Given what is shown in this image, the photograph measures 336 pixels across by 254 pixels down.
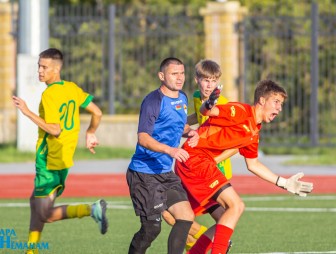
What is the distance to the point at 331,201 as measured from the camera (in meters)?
16.3

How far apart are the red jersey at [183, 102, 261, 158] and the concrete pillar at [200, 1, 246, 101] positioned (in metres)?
15.6

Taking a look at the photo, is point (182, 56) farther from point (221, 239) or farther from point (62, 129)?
point (221, 239)

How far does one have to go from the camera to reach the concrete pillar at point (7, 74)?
2670 cm

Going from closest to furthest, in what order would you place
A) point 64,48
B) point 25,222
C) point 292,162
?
point 25,222 < point 292,162 < point 64,48

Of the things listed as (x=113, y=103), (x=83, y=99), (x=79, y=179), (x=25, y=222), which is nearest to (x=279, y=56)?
(x=113, y=103)

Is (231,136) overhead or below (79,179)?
overhead

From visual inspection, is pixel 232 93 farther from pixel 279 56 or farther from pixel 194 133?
pixel 194 133

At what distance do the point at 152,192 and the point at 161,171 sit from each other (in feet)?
0.75

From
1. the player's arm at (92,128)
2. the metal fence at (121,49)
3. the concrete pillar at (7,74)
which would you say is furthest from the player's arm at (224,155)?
the concrete pillar at (7,74)

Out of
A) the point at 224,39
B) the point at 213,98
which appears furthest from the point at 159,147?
the point at 224,39

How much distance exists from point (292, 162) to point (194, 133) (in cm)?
1264

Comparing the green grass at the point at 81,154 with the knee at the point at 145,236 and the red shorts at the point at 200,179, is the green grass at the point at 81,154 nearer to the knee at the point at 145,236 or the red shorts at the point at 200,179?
the red shorts at the point at 200,179

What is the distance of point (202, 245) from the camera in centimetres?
1008

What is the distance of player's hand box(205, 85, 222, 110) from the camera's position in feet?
31.4
